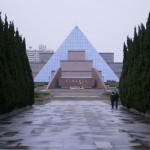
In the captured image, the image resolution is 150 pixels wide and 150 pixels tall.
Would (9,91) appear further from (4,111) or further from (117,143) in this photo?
(117,143)

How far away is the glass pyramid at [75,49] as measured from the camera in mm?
80500

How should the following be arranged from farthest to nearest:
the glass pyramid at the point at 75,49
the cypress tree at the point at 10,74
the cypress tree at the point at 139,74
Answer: the glass pyramid at the point at 75,49
the cypress tree at the point at 139,74
the cypress tree at the point at 10,74

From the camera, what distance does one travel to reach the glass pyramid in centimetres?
8050

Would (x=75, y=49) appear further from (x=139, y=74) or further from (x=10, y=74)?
(x=10, y=74)

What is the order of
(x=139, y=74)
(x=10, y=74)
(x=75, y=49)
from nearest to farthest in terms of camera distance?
(x=10, y=74), (x=139, y=74), (x=75, y=49)

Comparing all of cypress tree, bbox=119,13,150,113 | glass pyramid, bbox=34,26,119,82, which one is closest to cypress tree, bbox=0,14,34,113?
cypress tree, bbox=119,13,150,113

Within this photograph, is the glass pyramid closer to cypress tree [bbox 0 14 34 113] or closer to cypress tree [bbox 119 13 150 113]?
cypress tree [bbox 0 14 34 113]

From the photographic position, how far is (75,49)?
86.2 m

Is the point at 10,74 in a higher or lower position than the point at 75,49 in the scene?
lower

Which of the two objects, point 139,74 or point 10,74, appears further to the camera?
point 139,74

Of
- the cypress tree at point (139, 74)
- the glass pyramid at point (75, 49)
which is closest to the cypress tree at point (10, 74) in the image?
the cypress tree at point (139, 74)

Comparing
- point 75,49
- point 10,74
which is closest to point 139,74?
point 10,74

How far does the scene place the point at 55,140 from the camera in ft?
31.4

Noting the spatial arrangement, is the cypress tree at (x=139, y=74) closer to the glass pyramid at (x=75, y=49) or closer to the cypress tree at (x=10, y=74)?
the cypress tree at (x=10, y=74)
